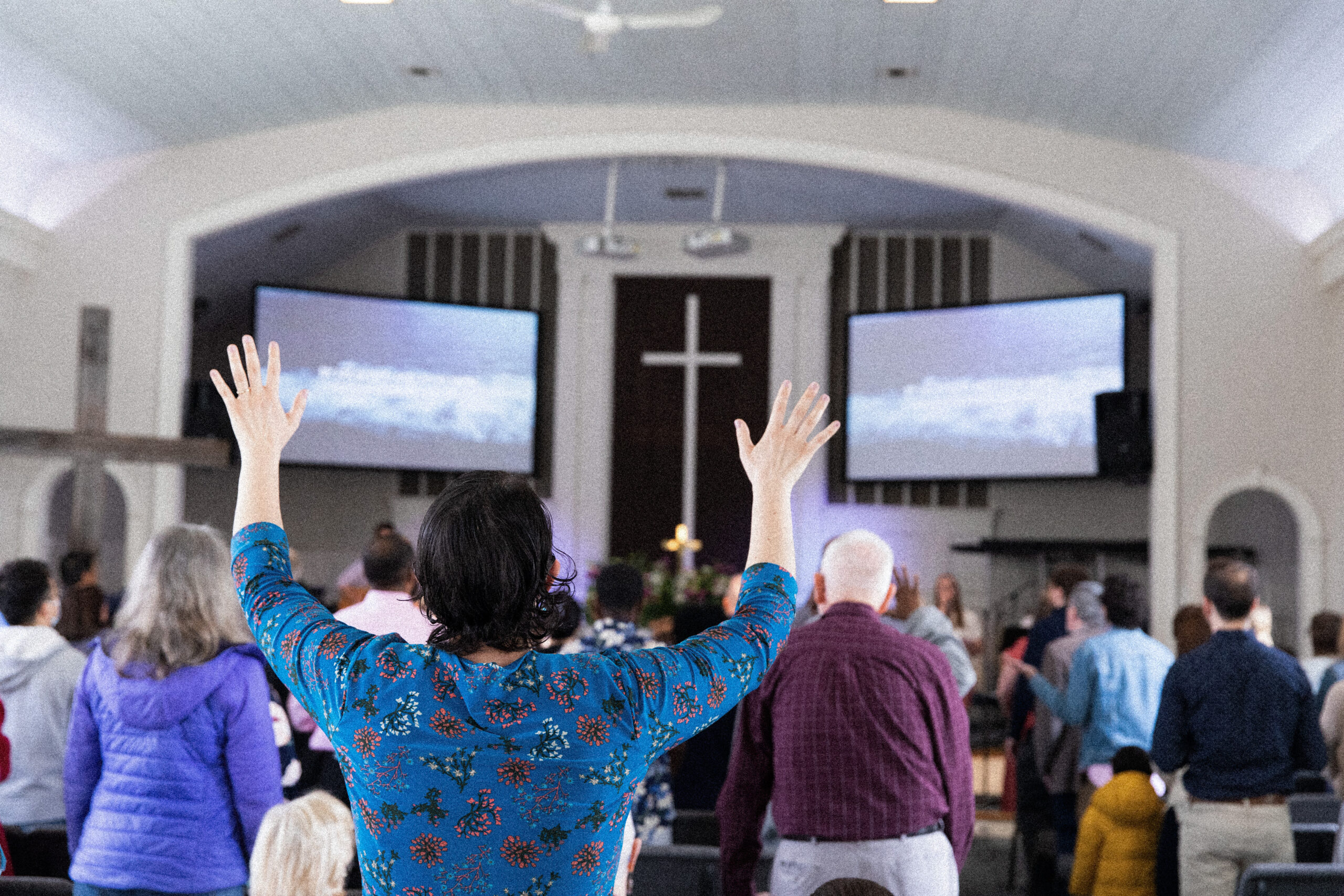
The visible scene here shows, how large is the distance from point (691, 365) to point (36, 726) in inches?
364

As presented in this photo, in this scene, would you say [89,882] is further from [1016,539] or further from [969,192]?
[1016,539]

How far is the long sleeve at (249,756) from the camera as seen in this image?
262 cm

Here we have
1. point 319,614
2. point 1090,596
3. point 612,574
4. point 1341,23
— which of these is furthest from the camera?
point 1341,23

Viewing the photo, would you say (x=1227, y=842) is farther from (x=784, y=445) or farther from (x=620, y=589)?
(x=784, y=445)

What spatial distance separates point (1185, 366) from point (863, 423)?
10.6 feet

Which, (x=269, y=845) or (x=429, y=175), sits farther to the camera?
(x=429, y=175)

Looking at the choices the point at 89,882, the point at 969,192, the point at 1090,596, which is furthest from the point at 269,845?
the point at 969,192

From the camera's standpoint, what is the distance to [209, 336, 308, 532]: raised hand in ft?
4.86

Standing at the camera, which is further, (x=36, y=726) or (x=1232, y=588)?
(x=1232, y=588)

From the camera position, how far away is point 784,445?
148cm

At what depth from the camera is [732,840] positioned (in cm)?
279

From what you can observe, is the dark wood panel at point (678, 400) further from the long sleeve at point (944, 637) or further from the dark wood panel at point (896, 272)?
the long sleeve at point (944, 637)

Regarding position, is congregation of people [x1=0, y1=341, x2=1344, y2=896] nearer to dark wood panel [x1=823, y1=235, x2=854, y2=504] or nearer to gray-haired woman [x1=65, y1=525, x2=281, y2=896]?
gray-haired woman [x1=65, y1=525, x2=281, y2=896]

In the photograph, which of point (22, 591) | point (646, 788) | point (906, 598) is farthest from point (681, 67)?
point (22, 591)
